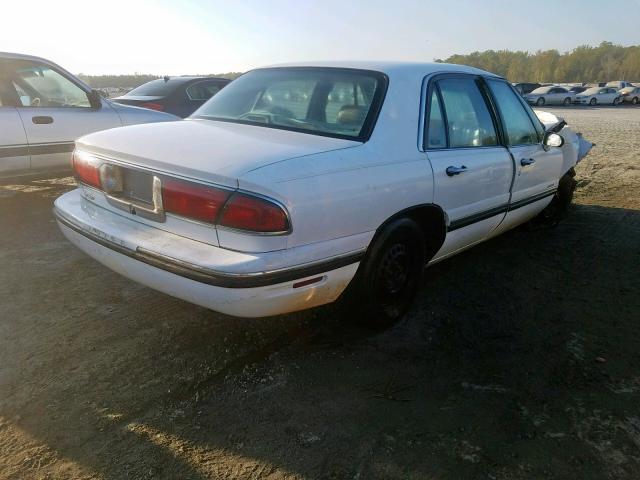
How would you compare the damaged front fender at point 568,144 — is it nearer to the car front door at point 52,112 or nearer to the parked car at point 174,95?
the car front door at point 52,112

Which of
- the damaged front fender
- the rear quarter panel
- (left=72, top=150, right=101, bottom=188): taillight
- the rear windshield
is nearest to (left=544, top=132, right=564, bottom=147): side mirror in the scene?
the damaged front fender

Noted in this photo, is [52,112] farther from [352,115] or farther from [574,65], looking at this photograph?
[574,65]

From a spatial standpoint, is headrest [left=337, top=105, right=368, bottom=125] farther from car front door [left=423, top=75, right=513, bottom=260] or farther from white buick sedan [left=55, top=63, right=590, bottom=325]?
car front door [left=423, top=75, right=513, bottom=260]

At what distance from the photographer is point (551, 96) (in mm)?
36594

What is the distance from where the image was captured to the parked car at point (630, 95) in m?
36.4

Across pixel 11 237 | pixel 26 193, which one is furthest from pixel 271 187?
pixel 26 193

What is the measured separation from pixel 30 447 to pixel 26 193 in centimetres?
502

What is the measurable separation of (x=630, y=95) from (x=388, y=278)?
136 ft

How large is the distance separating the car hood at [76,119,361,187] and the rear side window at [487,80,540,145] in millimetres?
1710

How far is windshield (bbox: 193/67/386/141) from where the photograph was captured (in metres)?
2.88

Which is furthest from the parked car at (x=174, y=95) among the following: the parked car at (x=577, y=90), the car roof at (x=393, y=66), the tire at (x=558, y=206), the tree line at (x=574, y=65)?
the tree line at (x=574, y=65)

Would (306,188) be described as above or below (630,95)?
above

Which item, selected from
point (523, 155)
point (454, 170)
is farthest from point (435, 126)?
point (523, 155)

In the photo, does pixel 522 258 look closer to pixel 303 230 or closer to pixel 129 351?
pixel 303 230
